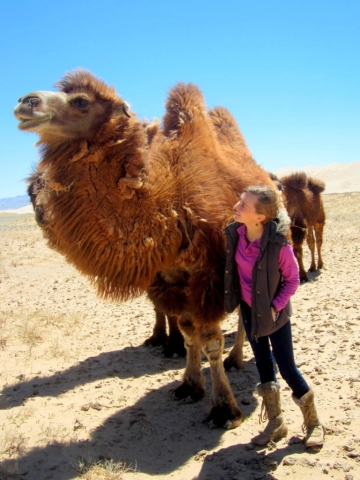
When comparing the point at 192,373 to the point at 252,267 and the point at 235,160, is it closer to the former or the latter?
the point at 252,267

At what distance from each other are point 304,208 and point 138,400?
8.25 meters

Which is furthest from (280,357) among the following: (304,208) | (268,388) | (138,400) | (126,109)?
(304,208)

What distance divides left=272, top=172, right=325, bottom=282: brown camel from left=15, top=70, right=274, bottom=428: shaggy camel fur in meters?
7.06

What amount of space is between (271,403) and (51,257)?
1227cm

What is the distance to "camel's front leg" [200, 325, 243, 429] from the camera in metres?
4.44

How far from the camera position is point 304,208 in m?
11.9

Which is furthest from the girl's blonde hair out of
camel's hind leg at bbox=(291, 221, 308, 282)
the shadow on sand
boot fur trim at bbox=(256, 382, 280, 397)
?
camel's hind leg at bbox=(291, 221, 308, 282)

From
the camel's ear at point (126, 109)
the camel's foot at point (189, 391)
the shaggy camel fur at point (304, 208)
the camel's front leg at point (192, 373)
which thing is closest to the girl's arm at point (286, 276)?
the camel's front leg at point (192, 373)

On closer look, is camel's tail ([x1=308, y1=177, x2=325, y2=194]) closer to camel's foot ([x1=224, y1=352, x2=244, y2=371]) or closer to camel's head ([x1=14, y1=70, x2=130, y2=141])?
camel's foot ([x1=224, y1=352, x2=244, y2=371])

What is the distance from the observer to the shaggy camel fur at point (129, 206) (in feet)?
12.7

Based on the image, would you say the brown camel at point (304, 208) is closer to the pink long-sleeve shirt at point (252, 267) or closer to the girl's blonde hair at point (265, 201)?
the pink long-sleeve shirt at point (252, 267)

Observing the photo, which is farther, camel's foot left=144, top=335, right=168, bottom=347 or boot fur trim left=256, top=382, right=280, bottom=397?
camel's foot left=144, top=335, right=168, bottom=347

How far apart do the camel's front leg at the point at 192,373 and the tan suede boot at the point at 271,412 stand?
1.21 metres

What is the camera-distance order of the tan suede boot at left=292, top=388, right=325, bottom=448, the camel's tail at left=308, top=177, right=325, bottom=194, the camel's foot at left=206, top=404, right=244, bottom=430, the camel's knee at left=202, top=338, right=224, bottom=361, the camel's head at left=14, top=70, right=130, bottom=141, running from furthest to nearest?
the camel's tail at left=308, top=177, right=325, bottom=194 < the camel's knee at left=202, top=338, right=224, bottom=361 < the camel's foot at left=206, top=404, right=244, bottom=430 < the tan suede boot at left=292, top=388, right=325, bottom=448 < the camel's head at left=14, top=70, right=130, bottom=141
